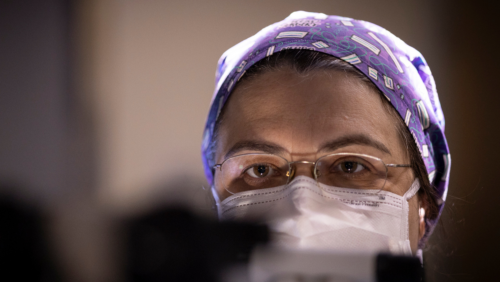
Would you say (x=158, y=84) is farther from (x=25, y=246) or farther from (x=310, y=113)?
(x=25, y=246)

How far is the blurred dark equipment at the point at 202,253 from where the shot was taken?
30 cm

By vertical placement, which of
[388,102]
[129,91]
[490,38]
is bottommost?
[129,91]

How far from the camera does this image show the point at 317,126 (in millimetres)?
837

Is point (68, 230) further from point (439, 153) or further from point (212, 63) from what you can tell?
point (212, 63)

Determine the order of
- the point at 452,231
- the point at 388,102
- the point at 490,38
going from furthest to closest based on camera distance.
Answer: the point at 490,38
the point at 452,231
the point at 388,102

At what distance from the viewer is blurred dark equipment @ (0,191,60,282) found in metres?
0.29

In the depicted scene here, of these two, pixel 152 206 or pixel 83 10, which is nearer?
pixel 152 206

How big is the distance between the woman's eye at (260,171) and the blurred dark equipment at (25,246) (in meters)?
0.64

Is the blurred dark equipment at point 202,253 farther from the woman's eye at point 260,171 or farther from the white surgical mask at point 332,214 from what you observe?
the woman's eye at point 260,171

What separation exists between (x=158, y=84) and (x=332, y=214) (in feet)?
4.53

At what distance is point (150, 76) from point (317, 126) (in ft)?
4.28

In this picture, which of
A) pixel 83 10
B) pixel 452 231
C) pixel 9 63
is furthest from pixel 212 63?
pixel 452 231

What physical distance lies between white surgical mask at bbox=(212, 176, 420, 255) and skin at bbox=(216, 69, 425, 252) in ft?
0.16

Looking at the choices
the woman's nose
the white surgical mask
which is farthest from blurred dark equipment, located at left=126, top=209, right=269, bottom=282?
the woman's nose
